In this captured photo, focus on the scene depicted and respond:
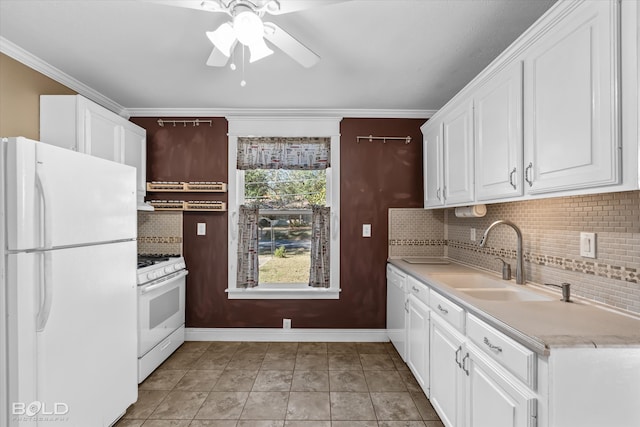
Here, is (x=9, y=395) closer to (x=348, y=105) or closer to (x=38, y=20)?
(x=38, y=20)

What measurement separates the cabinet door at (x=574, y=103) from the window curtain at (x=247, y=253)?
2.56 meters

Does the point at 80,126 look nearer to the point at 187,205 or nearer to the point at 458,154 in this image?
the point at 187,205

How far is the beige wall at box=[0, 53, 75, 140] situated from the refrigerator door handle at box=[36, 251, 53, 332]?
49.5 inches

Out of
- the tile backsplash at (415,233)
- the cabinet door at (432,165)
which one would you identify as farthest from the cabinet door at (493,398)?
the tile backsplash at (415,233)

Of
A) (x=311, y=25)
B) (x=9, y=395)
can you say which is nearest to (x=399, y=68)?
(x=311, y=25)

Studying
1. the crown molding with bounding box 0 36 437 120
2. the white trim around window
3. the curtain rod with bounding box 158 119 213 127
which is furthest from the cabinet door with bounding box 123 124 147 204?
the white trim around window

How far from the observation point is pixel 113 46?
2.16m

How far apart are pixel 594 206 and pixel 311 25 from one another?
1.78 m

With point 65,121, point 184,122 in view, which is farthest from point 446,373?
point 184,122

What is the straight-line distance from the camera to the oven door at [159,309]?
256cm

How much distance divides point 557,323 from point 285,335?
2.67 meters

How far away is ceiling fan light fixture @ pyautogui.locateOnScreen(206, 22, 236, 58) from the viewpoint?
4.71ft

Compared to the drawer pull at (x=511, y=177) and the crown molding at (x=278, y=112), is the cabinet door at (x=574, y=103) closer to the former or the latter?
the drawer pull at (x=511, y=177)

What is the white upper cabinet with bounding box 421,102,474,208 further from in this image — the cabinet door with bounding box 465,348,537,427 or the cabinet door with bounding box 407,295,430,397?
the cabinet door with bounding box 465,348,537,427
